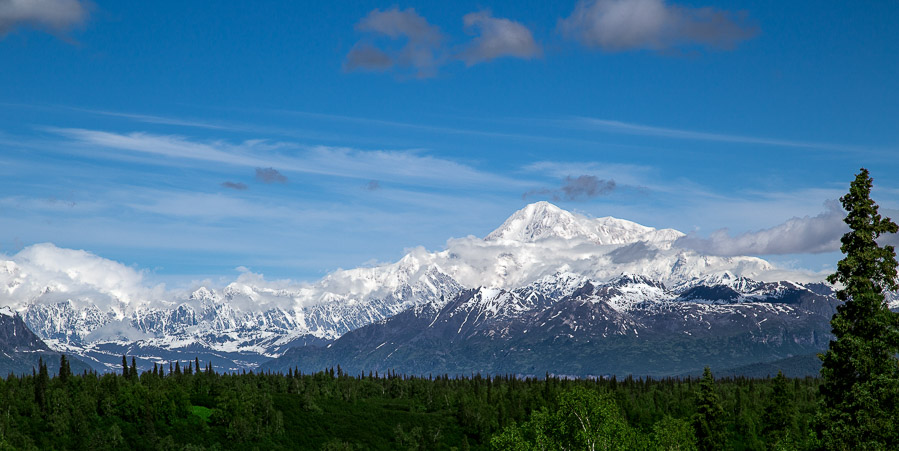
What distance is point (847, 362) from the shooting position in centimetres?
4953

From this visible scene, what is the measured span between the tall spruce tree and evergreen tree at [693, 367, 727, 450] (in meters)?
91.6

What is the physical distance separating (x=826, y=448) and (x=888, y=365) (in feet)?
18.9

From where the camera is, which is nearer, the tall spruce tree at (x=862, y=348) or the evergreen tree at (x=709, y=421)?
the tall spruce tree at (x=862, y=348)

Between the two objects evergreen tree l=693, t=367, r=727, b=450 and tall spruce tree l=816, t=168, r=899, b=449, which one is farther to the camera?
evergreen tree l=693, t=367, r=727, b=450

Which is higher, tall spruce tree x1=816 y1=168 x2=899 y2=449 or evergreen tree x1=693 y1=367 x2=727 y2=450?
tall spruce tree x1=816 y1=168 x2=899 y2=449

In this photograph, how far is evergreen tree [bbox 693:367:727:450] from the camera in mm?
137375

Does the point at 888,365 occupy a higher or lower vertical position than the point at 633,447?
higher

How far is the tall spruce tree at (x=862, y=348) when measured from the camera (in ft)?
158

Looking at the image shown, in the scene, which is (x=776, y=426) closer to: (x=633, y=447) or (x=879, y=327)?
(x=633, y=447)

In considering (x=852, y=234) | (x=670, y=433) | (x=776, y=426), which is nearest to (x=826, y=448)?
(x=852, y=234)

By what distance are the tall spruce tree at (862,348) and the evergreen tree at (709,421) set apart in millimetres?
91563

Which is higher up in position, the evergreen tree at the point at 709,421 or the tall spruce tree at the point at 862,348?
the tall spruce tree at the point at 862,348

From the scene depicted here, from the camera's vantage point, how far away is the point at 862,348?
4862 cm

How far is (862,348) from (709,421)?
96.5 m
